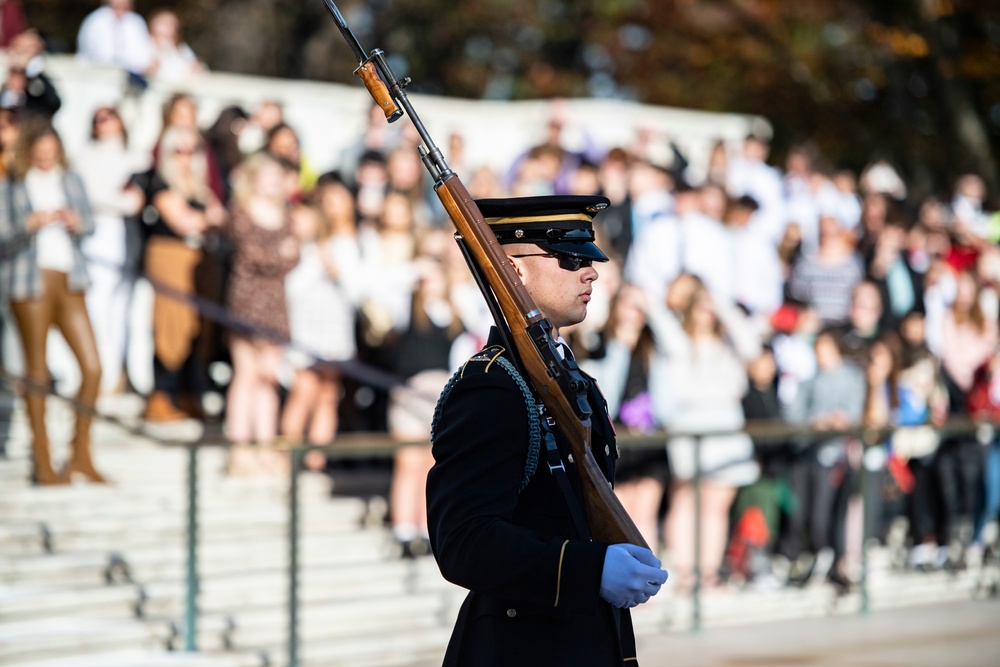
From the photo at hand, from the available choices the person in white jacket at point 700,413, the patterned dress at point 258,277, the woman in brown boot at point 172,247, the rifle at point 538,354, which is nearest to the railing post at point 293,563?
the patterned dress at point 258,277

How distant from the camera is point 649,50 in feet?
83.9

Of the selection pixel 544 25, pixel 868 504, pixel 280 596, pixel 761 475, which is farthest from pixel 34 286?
pixel 544 25

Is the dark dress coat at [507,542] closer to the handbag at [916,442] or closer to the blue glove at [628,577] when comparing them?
the blue glove at [628,577]

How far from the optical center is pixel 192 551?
721 cm

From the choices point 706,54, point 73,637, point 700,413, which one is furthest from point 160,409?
point 706,54

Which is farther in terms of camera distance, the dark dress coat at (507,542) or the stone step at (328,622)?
the stone step at (328,622)

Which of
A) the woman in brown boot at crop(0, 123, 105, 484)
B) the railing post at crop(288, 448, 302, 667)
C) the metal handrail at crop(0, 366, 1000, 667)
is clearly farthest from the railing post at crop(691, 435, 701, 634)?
the woman in brown boot at crop(0, 123, 105, 484)

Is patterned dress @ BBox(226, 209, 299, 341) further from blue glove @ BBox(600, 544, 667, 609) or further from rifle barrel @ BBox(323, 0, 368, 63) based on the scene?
blue glove @ BBox(600, 544, 667, 609)

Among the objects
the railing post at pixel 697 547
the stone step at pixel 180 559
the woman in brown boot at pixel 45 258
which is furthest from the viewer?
the railing post at pixel 697 547

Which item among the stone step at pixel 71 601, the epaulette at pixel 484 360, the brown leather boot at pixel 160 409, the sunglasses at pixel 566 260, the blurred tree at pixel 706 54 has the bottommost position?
the stone step at pixel 71 601

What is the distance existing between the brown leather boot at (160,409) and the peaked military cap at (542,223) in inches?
232

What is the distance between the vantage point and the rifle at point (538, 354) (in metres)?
3.27

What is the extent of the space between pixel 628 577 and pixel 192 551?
4.42m

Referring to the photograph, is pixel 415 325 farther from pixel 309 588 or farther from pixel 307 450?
pixel 307 450
